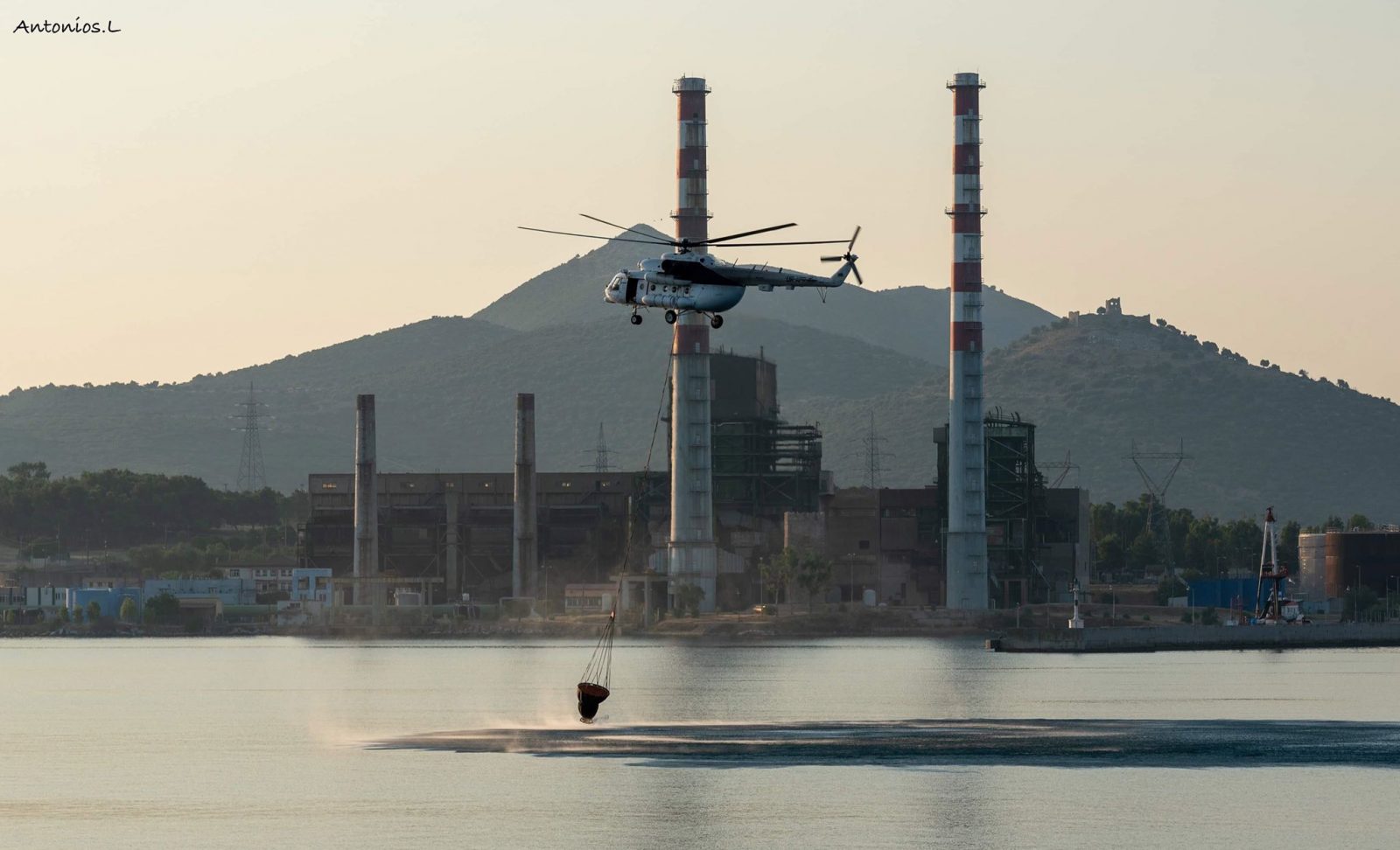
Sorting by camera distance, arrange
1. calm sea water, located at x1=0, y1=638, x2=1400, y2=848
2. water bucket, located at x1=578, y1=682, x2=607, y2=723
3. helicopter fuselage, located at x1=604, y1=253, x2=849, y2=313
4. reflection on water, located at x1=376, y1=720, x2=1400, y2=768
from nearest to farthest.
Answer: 1. calm sea water, located at x1=0, y1=638, x2=1400, y2=848
2. helicopter fuselage, located at x1=604, y1=253, x2=849, y2=313
3. reflection on water, located at x1=376, y1=720, x2=1400, y2=768
4. water bucket, located at x1=578, y1=682, x2=607, y2=723

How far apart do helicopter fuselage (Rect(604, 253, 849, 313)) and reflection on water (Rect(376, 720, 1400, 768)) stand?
22412mm

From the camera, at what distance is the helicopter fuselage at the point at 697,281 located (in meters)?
95.1

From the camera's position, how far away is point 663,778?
100m

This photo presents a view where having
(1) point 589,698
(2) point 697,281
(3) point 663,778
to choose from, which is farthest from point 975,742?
(2) point 697,281

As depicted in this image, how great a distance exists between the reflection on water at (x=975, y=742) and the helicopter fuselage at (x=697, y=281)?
73.5 ft

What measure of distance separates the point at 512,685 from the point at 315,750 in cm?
5090

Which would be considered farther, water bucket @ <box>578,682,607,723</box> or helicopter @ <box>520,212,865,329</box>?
water bucket @ <box>578,682,607,723</box>

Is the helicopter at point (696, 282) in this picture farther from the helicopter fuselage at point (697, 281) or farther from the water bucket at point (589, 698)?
the water bucket at point (589, 698)

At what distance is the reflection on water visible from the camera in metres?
107

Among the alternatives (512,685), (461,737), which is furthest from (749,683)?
(461,737)

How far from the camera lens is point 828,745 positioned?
11356cm

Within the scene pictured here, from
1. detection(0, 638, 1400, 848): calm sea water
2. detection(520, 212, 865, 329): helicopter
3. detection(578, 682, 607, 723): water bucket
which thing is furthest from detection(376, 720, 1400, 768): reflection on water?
detection(520, 212, 865, 329): helicopter

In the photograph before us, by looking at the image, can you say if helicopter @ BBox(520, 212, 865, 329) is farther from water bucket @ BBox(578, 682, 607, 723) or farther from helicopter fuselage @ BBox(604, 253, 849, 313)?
water bucket @ BBox(578, 682, 607, 723)

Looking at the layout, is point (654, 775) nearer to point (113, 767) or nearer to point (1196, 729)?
point (113, 767)
